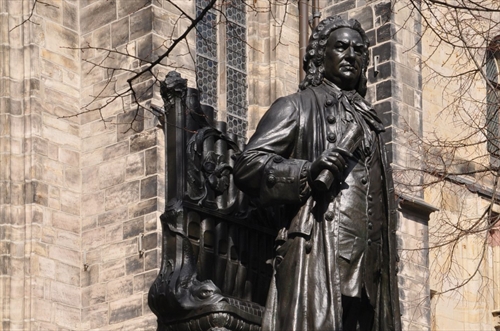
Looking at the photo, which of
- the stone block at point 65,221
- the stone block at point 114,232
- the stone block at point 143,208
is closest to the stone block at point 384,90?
the stone block at point 143,208

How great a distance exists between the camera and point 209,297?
8953 millimetres

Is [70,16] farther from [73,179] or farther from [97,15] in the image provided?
[73,179]

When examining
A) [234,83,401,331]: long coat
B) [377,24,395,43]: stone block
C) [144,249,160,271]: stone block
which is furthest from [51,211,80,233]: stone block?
[234,83,401,331]: long coat

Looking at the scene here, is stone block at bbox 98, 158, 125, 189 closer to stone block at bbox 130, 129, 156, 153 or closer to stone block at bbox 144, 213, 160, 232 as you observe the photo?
stone block at bbox 130, 129, 156, 153

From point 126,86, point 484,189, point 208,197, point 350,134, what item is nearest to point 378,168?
point 350,134

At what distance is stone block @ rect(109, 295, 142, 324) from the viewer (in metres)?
17.2

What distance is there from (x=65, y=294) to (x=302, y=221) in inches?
362

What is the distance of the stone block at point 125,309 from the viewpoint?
679 inches

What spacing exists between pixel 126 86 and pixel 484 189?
5.82m

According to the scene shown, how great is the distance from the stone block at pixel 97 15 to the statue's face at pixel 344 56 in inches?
374

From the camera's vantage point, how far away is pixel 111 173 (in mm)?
18094

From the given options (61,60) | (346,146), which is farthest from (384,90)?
(346,146)

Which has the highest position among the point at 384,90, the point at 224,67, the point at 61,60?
the point at 224,67

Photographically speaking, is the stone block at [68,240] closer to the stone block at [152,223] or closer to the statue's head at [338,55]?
the stone block at [152,223]
